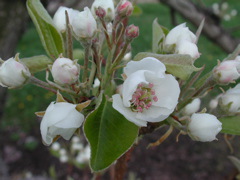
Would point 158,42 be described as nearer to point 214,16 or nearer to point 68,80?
point 68,80

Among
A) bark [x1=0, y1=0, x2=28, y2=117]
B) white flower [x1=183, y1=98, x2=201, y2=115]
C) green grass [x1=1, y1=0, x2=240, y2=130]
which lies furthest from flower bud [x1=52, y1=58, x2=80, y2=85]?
green grass [x1=1, y1=0, x2=240, y2=130]

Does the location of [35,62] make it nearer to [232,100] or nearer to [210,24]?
[232,100]

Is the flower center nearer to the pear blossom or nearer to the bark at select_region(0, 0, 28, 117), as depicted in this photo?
the pear blossom

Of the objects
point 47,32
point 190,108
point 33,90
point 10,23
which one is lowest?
point 33,90

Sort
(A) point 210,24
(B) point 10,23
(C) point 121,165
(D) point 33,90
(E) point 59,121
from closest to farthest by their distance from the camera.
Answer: (E) point 59,121
(C) point 121,165
(B) point 10,23
(A) point 210,24
(D) point 33,90

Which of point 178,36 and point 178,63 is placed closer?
point 178,63

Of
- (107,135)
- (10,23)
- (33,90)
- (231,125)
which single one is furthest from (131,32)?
(33,90)
